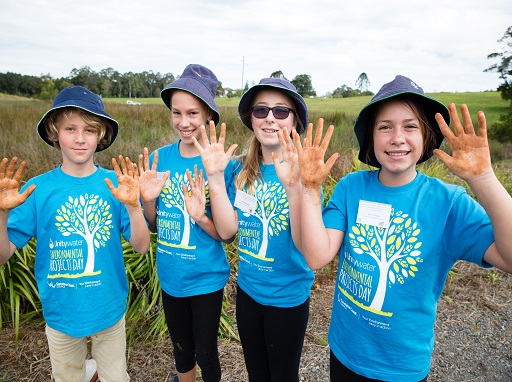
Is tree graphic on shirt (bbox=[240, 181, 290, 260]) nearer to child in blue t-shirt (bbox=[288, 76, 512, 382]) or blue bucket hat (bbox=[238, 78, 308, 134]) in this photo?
child in blue t-shirt (bbox=[288, 76, 512, 382])

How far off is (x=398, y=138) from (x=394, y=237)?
0.43 meters

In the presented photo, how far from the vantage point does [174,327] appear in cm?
208

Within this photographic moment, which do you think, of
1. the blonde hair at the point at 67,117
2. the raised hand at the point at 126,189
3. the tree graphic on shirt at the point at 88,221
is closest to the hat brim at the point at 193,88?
the blonde hair at the point at 67,117

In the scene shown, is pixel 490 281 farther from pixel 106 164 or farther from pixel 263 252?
pixel 106 164

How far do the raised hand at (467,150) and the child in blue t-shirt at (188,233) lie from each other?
125 centimetres

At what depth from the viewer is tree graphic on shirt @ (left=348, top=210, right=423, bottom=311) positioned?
4.48ft

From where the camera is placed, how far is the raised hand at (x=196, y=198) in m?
1.93

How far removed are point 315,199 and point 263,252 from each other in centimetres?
55

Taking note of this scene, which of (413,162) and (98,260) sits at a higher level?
(413,162)

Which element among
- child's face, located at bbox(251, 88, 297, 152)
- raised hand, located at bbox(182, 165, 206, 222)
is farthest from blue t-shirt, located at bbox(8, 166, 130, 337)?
child's face, located at bbox(251, 88, 297, 152)

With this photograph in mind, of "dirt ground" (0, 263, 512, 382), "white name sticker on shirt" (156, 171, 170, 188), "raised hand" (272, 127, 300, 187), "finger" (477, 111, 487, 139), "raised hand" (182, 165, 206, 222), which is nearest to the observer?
"finger" (477, 111, 487, 139)

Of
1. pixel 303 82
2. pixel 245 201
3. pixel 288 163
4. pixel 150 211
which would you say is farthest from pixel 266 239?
pixel 303 82

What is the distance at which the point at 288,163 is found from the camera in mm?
1584

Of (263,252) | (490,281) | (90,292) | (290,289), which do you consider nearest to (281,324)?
(290,289)
